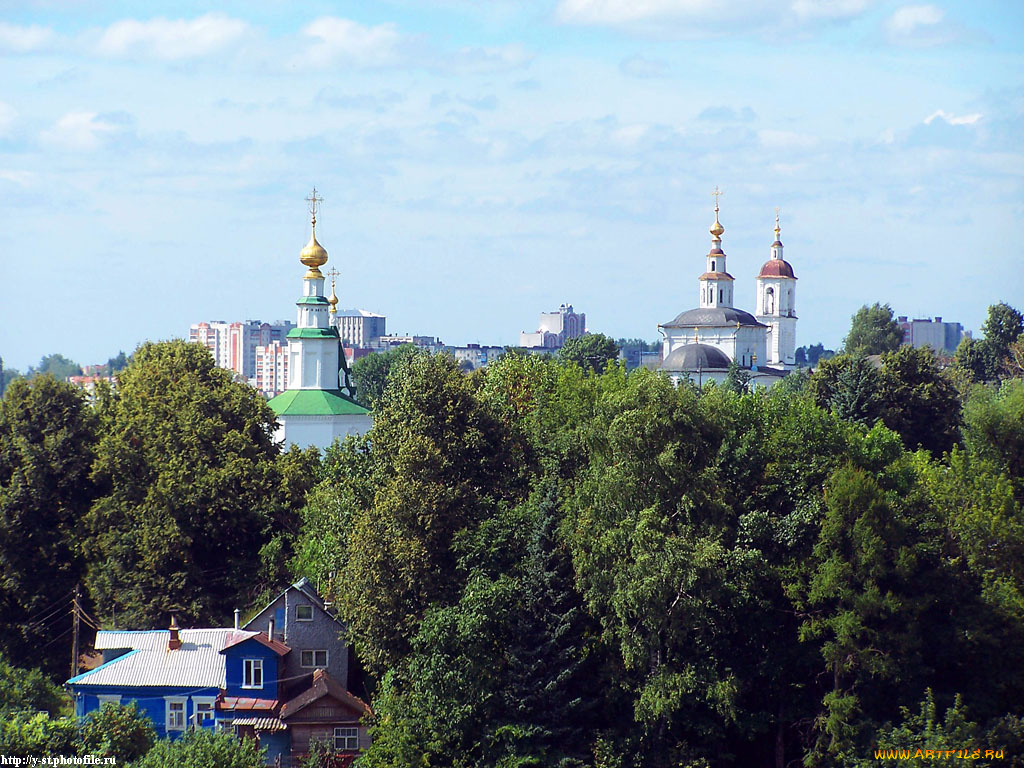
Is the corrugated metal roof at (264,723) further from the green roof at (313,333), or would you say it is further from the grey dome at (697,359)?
the grey dome at (697,359)

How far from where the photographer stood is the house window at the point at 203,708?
2781cm

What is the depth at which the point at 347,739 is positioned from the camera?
88.9 ft

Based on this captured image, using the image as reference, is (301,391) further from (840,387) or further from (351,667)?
(351,667)

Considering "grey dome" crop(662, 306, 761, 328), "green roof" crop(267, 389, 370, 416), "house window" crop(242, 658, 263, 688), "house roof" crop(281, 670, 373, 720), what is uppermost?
"grey dome" crop(662, 306, 761, 328)

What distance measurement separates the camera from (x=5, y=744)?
870 inches

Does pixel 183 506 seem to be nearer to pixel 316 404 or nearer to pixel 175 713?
pixel 175 713

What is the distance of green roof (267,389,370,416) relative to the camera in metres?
51.0

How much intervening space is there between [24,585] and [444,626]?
42.3 feet

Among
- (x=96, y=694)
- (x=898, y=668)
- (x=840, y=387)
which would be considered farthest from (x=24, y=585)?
(x=840, y=387)

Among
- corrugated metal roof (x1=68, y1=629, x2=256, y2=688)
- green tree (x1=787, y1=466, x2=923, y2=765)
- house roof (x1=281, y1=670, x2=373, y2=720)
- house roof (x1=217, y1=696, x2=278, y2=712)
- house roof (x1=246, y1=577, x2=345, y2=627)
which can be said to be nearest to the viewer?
green tree (x1=787, y1=466, x2=923, y2=765)

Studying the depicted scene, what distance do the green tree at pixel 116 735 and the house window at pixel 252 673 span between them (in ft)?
10.5

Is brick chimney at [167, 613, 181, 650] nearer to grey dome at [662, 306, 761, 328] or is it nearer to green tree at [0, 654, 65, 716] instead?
green tree at [0, 654, 65, 716]

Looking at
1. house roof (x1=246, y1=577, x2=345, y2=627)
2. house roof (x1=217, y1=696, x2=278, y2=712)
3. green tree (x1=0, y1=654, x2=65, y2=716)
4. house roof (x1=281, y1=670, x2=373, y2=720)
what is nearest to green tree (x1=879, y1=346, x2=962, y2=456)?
house roof (x1=246, y1=577, x2=345, y2=627)

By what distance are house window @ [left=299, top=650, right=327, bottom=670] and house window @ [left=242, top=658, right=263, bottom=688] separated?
3.47 ft
